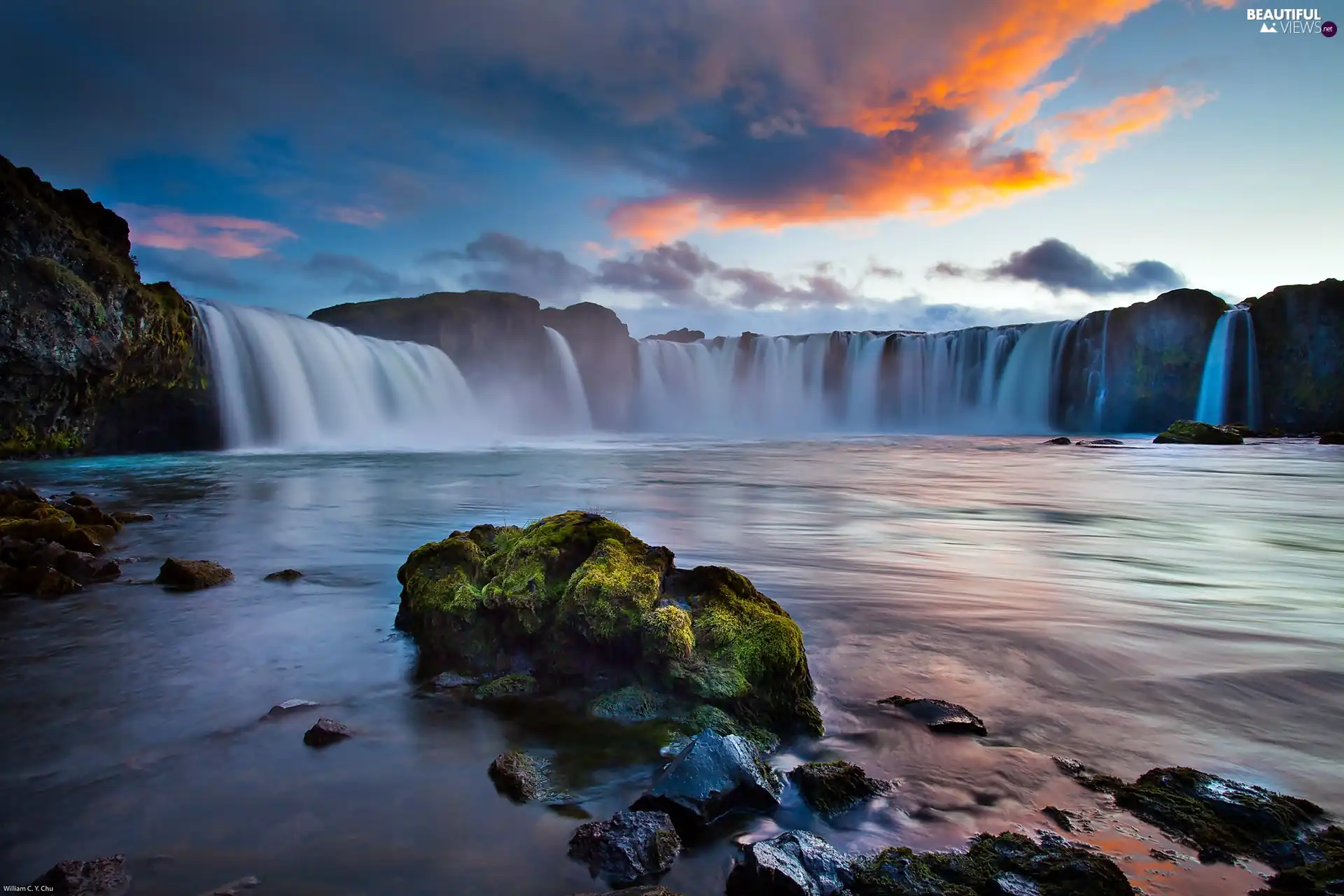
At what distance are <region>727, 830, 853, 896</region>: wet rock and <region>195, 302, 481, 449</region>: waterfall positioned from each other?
33.7m

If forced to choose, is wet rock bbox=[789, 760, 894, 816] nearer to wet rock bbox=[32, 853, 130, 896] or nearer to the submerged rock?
wet rock bbox=[32, 853, 130, 896]

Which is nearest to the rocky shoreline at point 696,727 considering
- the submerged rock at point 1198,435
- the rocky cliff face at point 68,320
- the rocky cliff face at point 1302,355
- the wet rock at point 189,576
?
the wet rock at point 189,576

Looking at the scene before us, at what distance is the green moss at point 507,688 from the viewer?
13.2 ft

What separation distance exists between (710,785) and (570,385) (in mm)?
63574

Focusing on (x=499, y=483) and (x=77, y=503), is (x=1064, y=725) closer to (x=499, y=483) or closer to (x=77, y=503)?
(x=77, y=503)

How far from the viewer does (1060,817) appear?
2.79m

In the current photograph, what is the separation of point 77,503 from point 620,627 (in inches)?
446

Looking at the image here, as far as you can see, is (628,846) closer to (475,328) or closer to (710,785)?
(710,785)

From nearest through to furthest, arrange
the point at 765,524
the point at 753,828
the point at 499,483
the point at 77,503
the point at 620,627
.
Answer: the point at 753,828
the point at 620,627
the point at 77,503
the point at 765,524
the point at 499,483

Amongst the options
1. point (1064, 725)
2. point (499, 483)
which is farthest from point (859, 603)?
point (499, 483)

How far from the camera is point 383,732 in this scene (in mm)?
3633

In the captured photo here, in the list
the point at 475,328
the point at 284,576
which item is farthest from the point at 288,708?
the point at 475,328

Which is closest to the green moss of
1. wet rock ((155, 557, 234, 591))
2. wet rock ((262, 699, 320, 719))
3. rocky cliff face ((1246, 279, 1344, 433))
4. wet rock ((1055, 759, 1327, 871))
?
wet rock ((262, 699, 320, 719))

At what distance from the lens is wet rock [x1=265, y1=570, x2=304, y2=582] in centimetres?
715
